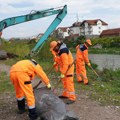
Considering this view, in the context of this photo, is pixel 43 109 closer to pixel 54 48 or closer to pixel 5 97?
pixel 54 48

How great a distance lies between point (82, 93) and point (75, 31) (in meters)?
117

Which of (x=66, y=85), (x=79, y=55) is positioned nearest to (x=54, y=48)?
(x=66, y=85)

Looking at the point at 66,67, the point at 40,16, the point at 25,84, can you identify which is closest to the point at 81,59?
the point at 40,16

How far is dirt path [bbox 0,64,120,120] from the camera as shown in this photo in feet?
30.6

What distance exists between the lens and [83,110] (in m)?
9.91

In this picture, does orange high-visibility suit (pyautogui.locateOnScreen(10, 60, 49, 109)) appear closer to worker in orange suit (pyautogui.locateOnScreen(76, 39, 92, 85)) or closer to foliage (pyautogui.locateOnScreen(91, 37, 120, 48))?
A: worker in orange suit (pyautogui.locateOnScreen(76, 39, 92, 85))

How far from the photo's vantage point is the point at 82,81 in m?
15.0

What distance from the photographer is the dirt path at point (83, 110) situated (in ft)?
30.6

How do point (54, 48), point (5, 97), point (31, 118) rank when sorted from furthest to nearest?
point (5, 97) → point (54, 48) → point (31, 118)

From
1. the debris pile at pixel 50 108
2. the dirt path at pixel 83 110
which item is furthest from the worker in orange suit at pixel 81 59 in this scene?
the debris pile at pixel 50 108

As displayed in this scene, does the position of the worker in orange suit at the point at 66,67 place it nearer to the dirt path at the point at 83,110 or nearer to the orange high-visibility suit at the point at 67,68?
the orange high-visibility suit at the point at 67,68

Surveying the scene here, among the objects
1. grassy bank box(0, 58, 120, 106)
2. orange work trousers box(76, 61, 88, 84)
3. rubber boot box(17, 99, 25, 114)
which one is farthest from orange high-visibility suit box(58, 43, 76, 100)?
orange work trousers box(76, 61, 88, 84)

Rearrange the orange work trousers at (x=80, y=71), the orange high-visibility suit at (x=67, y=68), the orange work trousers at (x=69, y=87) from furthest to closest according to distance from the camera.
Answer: the orange work trousers at (x=80, y=71) < the orange work trousers at (x=69, y=87) < the orange high-visibility suit at (x=67, y=68)

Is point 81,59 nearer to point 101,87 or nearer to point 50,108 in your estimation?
point 101,87
